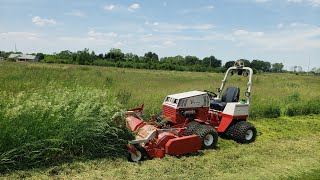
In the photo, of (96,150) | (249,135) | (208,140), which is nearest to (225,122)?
(249,135)

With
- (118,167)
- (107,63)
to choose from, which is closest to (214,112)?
(118,167)

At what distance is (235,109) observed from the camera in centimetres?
862

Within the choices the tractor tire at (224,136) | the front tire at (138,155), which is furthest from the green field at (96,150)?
the tractor tire at (224,136)

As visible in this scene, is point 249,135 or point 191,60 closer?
point 249,135

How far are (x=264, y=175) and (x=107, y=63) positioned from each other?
63048 mm

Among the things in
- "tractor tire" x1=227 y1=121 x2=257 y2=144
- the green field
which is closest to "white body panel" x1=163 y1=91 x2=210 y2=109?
"tractor tire" x1=227 y1=121 x2=257 y2=144

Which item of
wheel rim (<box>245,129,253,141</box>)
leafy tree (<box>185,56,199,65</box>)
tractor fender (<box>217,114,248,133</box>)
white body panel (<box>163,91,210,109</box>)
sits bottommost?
wheel rim (<box>245,129,253,141</box>)

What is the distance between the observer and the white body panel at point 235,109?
8609 millimetres

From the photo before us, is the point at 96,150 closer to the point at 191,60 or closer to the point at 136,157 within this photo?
the point at 136,157

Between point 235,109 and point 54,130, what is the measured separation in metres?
4.65

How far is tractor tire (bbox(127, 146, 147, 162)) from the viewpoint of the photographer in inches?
254

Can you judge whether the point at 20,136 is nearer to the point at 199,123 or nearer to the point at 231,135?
the point at 199,123

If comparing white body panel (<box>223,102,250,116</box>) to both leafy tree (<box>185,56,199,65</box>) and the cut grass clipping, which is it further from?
leafy tree (<box>185,56,199,65</box>)

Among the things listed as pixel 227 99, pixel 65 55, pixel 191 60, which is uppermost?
pixel 65 55
